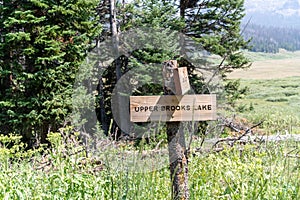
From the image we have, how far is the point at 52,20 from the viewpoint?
9.29m

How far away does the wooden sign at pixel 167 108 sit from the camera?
95.7 inches

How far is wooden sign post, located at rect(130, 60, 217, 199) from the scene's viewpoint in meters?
2.44

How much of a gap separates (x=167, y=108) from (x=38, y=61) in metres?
6.87

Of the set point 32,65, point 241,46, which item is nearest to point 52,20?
point 32,65

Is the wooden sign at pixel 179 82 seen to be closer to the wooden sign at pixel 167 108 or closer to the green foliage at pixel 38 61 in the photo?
the wooden sign at pixel 167 108

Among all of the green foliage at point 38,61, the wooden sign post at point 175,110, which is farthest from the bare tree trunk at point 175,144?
the green foliage at point 38,61

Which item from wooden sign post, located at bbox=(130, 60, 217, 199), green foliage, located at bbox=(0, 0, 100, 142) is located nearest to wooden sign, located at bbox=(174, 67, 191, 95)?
wooden sign post, located at bbox=(130, 60, 217, 199)

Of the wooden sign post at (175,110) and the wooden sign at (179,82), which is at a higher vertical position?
the wooden sign at (179,82)

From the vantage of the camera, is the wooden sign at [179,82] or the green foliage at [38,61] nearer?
the wooden sign at [179,82]

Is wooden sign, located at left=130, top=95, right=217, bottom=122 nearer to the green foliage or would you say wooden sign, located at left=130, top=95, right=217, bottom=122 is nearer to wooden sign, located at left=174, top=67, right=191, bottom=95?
wooden sign, located at left=174, top=67, right=191, bottom=95

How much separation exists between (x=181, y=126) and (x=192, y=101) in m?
0.22

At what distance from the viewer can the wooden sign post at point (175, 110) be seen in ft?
7.99

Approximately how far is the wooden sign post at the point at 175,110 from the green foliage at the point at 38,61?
21.9 feet

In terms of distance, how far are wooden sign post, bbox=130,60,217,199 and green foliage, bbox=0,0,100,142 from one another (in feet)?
21.9
